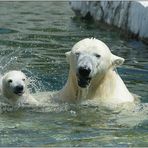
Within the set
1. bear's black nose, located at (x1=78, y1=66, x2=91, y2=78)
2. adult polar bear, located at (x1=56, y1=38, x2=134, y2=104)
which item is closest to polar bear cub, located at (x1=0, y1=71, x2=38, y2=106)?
adult polar bear, located at (x1=56, y1=38, x2=134, y2=104)

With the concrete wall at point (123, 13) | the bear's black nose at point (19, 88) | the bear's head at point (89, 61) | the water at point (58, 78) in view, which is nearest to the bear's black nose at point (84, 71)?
the bear's head at point (89, 61)

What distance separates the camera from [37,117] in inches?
266

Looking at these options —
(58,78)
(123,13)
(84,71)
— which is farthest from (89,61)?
(123,13)

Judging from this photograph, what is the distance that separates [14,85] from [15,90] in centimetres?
6

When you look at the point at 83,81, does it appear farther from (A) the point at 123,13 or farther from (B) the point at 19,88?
(A) the point at 123,13

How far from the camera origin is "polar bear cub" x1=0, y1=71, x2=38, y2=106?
271 inches

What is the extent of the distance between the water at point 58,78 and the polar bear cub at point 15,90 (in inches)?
6.1

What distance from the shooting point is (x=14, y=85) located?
6883mm

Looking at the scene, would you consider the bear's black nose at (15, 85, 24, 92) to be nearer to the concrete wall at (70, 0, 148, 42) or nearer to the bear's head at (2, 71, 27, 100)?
the bear's head at (2, 71, 27, 100)

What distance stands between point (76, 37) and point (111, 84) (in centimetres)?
670

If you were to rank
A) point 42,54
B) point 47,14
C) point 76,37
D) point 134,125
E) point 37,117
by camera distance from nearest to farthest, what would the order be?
point 134,125 < point 37,117 < point 42,54 < point 76,37 < point 47,14

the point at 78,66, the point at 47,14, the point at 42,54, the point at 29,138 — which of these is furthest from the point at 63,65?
the point at 47,14

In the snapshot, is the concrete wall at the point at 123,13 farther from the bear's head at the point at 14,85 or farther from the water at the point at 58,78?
the bear's head at the point at 14,85

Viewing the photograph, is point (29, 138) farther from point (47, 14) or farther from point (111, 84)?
point (47, 14)
